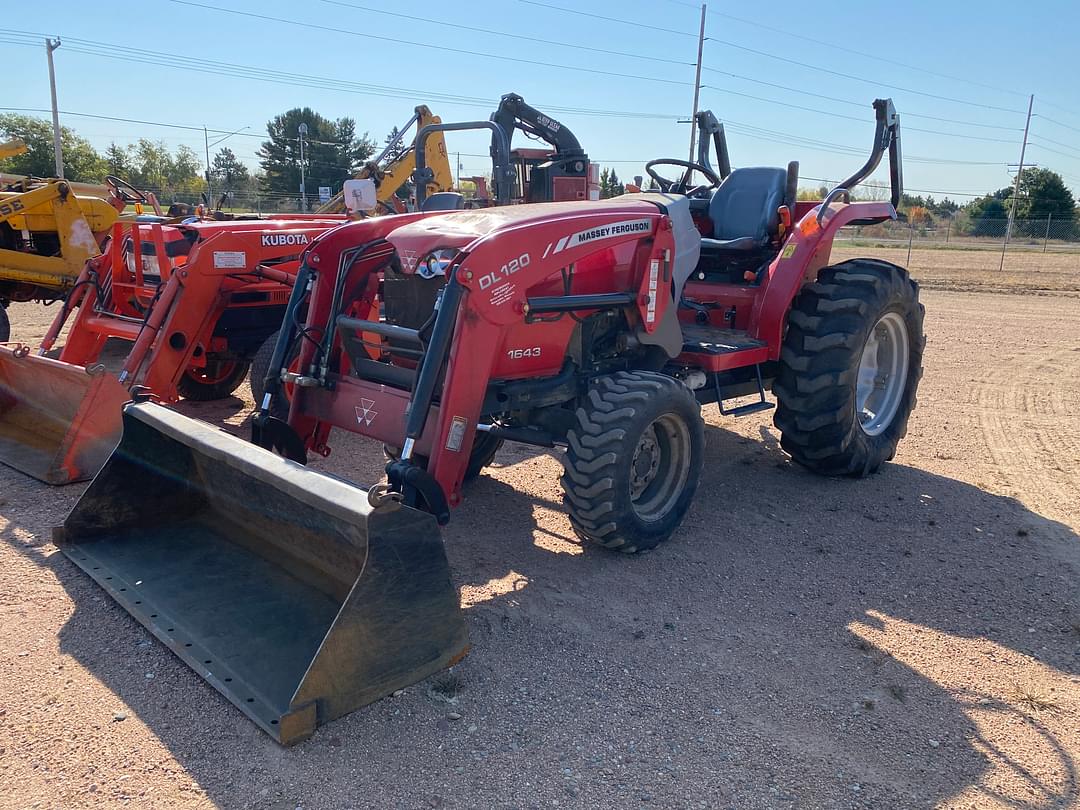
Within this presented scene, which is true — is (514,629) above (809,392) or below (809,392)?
below

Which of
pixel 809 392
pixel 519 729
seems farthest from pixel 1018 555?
pixel 519 729

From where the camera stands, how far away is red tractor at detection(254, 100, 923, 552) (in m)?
3.66

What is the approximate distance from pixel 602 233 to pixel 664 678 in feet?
6.96

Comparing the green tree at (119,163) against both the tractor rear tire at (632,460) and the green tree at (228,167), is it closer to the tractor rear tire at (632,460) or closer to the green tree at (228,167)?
the green tree at (228,167)

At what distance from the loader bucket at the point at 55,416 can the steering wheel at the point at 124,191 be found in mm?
5315

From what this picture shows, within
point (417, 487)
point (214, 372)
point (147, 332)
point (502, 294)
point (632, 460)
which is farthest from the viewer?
point (214, 372)

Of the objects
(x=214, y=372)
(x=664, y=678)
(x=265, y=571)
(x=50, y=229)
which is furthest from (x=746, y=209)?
(x=50, y=229)

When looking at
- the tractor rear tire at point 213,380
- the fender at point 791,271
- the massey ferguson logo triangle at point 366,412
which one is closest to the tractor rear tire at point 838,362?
the fender at point 791,271

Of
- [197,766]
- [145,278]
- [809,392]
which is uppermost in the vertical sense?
[145,278]

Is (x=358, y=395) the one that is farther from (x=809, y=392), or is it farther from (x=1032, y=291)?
(x=1032, y=291)

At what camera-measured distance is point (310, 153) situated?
193 feet

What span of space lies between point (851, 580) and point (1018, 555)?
1077 mm

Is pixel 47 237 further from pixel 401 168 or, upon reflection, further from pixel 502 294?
pixel 502 294

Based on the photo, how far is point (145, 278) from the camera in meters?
6.58
